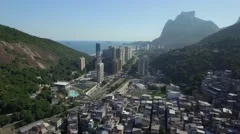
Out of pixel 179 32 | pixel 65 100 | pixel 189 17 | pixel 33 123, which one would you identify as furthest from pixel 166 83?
pixel 189 17

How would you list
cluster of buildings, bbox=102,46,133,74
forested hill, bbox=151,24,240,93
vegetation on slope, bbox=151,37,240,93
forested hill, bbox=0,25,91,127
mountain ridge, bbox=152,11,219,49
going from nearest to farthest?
forested hill, bbox=0,25,91,127 → vegetation on slope, bbox=151,37,240,93 → forested hill, bbox=151,24,240,93 → cluster of buildings, bbox=102,46,133,74 → mountain ridge, bbox=152,11,219,49

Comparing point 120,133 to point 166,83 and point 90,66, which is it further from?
point 90,66

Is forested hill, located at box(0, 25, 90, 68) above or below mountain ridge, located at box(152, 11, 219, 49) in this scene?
below

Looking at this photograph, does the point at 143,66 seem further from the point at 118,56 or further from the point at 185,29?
the point at 185,29

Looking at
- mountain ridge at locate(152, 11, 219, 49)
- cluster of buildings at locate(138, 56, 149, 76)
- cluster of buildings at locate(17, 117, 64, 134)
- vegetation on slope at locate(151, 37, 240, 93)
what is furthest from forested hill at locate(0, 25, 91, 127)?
mountain ridge at locate(152, 11, 219, 49)

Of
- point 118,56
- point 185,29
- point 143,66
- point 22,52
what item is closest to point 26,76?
point 22,52

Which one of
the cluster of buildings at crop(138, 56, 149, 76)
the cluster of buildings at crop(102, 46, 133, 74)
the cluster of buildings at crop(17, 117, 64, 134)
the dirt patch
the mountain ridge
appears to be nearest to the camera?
the cluster of buildings at crop(17, 117, 64, 134)

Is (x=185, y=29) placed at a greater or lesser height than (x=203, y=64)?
greater

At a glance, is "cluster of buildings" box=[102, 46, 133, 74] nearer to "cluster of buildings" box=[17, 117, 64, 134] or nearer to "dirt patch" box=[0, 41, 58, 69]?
"dirt patch" box=[0, 41, 58, 69]
